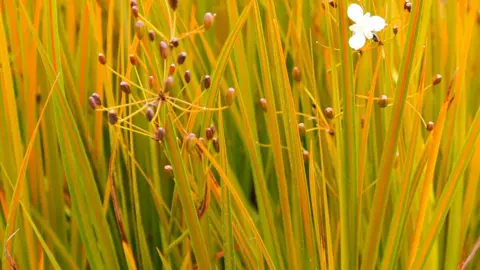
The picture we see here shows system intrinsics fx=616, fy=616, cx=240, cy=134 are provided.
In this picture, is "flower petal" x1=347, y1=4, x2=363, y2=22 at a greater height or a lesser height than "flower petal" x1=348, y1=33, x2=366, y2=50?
greater

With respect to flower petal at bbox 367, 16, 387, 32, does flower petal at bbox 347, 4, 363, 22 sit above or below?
above

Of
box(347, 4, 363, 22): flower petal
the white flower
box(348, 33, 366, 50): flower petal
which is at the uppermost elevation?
box(347, 4, 363, 22): flower petal

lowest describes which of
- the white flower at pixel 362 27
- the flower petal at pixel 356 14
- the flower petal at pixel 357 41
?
the flower petal at pixel 357 41

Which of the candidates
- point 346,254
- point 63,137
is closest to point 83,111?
point 63,137

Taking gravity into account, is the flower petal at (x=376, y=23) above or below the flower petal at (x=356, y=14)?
below

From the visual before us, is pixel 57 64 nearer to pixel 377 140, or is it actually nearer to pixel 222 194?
pixel 222 194
